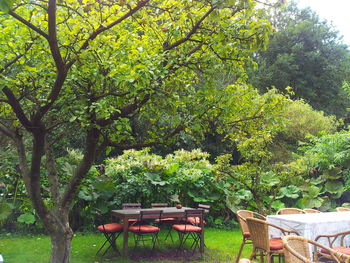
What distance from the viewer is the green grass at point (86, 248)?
19.7 feet

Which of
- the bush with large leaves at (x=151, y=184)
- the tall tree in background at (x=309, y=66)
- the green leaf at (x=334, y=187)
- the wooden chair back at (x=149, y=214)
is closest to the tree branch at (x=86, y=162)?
the wooden chair back at (x=149, y=214)

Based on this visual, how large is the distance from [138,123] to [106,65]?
940 cm

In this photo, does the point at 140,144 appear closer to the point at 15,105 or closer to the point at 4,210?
the point at 15,105

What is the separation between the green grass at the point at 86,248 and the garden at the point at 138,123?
0.12ft

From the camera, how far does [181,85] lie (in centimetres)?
389

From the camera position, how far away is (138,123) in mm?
12469

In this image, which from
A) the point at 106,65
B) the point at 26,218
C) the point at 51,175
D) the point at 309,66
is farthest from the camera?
the point at 309,66

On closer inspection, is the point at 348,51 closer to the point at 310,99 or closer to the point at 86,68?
the point at 310,99

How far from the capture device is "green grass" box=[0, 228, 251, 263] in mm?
5992

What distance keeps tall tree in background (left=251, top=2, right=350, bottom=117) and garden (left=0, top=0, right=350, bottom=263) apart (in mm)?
6754

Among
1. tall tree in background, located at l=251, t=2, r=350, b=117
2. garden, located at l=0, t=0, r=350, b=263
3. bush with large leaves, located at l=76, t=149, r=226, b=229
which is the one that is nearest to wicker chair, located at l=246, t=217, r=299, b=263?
garden, located at l=0, t=0, r=350, b=263

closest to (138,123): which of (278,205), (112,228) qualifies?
(278,205)

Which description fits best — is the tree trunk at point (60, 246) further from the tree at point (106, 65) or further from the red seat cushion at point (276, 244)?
the red seat cushion at point (276, 244)

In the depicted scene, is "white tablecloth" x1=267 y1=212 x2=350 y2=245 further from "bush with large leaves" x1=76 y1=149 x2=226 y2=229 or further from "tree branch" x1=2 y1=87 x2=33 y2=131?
"bush with large leaves" x1=76 y1=149 x2=226 y2=229
